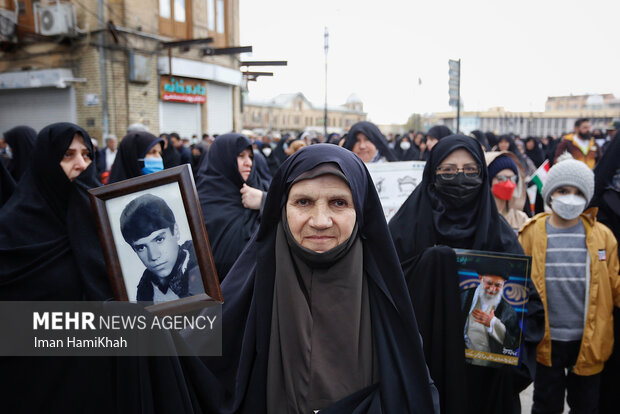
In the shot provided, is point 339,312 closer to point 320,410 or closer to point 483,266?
point 320,410

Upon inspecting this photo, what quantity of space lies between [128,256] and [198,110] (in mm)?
18104

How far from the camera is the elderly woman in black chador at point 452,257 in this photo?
2.50 m

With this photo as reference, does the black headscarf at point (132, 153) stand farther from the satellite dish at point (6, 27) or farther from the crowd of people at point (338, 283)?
the satellite dish at point (6, 27)

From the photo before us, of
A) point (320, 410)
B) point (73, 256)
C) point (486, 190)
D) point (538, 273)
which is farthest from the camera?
point (538, 273)

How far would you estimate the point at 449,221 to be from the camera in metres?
2.93

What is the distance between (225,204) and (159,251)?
6.62 feet

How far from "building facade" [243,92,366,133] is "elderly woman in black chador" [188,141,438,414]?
66.5 m

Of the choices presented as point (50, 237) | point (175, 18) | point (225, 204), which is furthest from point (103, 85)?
point (50, 237)

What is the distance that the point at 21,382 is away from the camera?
7.85 feet

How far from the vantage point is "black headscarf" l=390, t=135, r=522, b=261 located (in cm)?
277

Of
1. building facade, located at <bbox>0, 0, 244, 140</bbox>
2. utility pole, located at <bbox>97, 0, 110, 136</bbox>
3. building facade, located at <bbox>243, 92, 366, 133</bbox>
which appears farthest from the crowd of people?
building facade, located at <bbox>243, 92, 366, 133</bbox>

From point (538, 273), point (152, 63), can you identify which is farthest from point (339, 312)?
point (152, 63)

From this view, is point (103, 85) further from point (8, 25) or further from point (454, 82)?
point (454, 82)

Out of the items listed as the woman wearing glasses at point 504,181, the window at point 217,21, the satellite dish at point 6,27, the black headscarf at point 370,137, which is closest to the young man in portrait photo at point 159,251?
the woman wearing glasses at point 504,181
